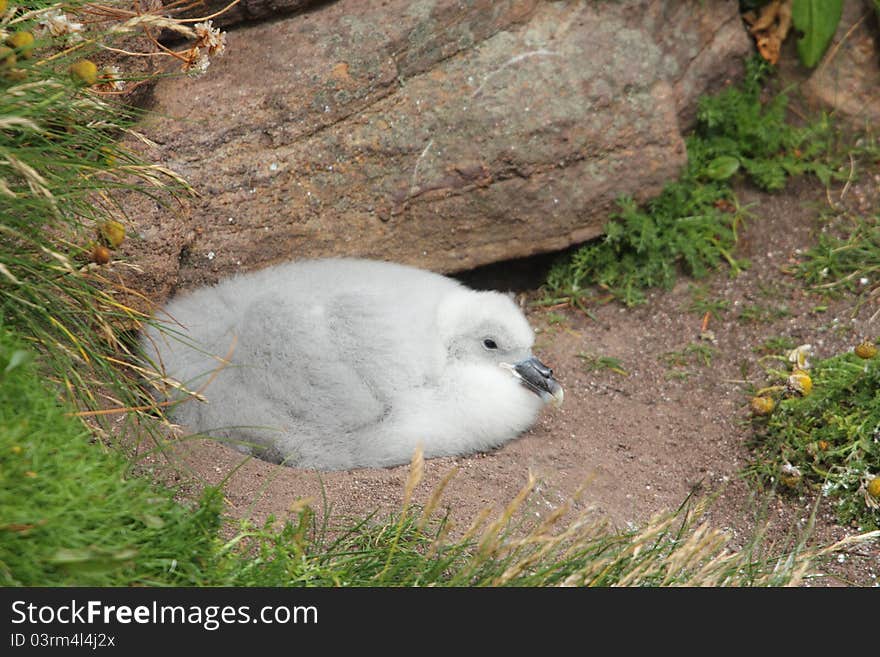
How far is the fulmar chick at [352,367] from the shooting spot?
13.6 ft

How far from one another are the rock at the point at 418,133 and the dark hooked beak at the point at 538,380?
41.0 inches

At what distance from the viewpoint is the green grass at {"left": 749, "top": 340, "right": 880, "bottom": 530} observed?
4055 mm

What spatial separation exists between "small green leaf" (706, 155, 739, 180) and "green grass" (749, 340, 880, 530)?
60.9 inches

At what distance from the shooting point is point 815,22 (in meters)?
5.82

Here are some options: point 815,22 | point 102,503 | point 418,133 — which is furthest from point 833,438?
point 102,503

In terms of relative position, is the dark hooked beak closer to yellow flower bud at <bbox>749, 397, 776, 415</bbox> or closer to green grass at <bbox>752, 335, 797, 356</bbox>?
yellow flower bud at <bbox>749, 397, 776, 415</bbox>

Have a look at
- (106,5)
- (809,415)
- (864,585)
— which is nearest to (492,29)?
(106,5)

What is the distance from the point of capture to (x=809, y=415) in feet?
14.4

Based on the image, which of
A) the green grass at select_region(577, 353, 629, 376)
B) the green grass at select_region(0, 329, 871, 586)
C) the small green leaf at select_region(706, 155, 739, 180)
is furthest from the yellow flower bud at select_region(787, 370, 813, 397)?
the small green leaf at select_region(706, 155, 739, 180)

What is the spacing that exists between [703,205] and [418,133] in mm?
1697

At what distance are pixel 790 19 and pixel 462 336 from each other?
3.07 m

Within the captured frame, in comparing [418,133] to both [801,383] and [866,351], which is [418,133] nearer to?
[801,383]

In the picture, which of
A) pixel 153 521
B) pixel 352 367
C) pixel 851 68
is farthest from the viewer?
pixel 851 68
